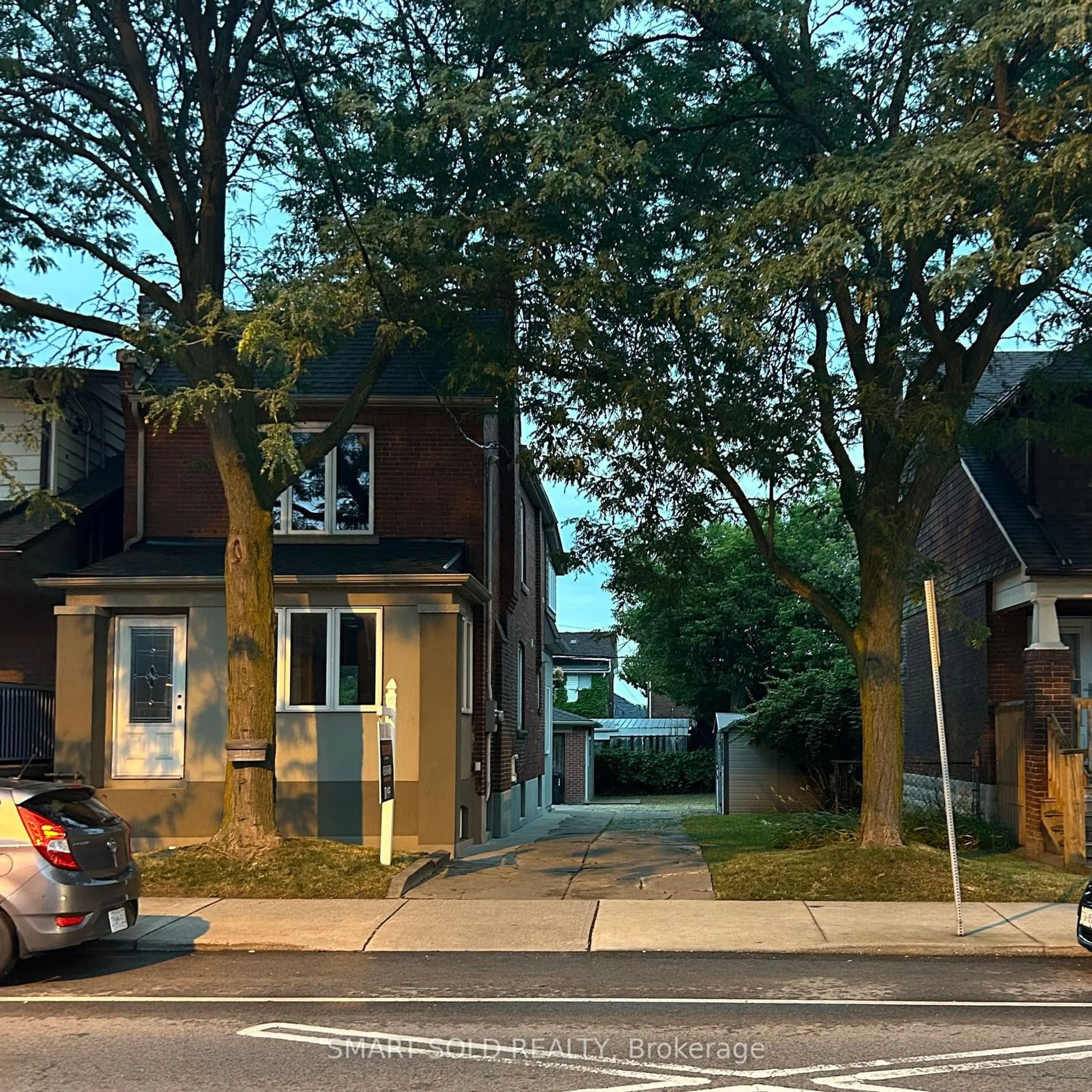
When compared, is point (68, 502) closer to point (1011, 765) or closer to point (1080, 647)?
point (1011, 765)

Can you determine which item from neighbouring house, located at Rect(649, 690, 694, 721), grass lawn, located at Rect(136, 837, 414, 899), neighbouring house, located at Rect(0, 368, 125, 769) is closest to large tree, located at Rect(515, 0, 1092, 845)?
grass lawn, located at Rect(136, 837, 414, 899)

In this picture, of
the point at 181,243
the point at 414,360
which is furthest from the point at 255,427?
the point at 414,360

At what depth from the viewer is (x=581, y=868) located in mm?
16750

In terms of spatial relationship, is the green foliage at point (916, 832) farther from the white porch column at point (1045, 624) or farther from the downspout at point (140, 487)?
the downspout at point (140, 487)

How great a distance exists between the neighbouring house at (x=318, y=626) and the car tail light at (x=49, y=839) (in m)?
7.75

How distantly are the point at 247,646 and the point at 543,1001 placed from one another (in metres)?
7.34

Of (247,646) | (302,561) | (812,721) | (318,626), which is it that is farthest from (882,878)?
(812,721)

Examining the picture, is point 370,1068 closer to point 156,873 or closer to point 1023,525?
point 156,873

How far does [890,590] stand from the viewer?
50.7ft

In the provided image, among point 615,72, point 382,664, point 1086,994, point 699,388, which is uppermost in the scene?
point 615,72

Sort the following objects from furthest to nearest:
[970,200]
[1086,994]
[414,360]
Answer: [414,360] < [970,200] < [1086,994]

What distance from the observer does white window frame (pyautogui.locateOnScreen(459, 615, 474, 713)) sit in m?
18.9

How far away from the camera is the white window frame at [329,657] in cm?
1788

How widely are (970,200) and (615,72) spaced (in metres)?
4.44
